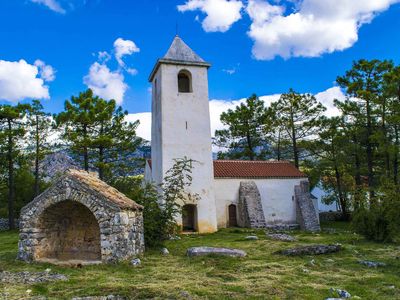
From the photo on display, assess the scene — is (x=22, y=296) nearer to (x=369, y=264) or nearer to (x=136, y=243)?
(x=136, y=243)

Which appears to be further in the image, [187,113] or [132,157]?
[132,157]

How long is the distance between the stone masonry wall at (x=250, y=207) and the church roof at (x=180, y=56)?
8.77 meters

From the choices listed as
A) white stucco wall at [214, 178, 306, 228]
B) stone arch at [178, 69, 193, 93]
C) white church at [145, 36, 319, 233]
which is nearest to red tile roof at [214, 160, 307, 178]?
white church at [145, 36, 319, 233]

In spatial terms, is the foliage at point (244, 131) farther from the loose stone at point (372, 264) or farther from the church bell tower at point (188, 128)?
the loose stone at point (372, 264)

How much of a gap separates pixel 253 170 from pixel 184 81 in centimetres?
820

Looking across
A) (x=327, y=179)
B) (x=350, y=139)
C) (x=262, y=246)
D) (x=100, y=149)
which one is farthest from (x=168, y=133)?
(x=327, y=179)

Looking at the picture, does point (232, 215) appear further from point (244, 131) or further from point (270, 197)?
point (244, 131)

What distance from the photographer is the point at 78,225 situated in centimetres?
1260

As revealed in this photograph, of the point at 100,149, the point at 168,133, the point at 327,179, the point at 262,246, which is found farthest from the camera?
the point at 327,179

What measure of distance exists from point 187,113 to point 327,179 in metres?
16.7

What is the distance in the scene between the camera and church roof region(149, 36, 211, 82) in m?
23.9

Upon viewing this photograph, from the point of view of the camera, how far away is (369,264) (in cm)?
996

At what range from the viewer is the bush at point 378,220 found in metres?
13.5

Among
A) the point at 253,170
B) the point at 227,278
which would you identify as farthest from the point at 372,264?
the point at 253,170
